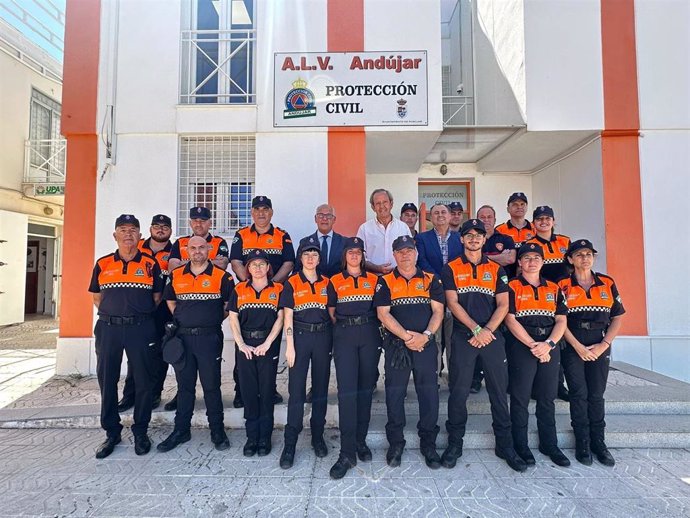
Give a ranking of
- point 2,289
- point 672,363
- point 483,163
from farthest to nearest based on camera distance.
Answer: point 2,289 → point 483,163 → point 672,363

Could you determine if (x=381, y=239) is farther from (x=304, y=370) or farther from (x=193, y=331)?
A: (x=193, y=331)

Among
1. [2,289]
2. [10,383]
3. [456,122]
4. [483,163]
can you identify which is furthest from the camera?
[2,289]

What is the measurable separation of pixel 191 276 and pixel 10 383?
4034 millimetres

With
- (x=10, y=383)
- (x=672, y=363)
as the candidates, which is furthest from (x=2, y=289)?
(x=672, y=363)

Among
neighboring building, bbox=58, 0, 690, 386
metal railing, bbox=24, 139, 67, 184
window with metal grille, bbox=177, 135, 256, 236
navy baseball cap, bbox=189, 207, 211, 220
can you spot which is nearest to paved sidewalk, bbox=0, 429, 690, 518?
navy baseball cap, bbox=189, 207, 211, 220

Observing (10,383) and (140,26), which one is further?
(140,26)

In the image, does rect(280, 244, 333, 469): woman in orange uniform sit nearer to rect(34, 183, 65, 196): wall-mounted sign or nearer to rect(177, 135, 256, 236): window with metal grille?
rect(177, 135, 256, 236): window with metal grille

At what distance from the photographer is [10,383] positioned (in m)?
5.27

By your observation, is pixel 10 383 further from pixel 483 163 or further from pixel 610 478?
pixel 483 163

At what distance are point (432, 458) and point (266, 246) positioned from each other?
2619 millimetres

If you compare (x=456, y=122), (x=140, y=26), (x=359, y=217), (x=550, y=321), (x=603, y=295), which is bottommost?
(x=550, y=321)

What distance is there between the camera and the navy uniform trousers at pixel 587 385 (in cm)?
332

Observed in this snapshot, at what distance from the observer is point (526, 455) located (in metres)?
3.30

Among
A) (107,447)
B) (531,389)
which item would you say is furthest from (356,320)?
(107,447)
